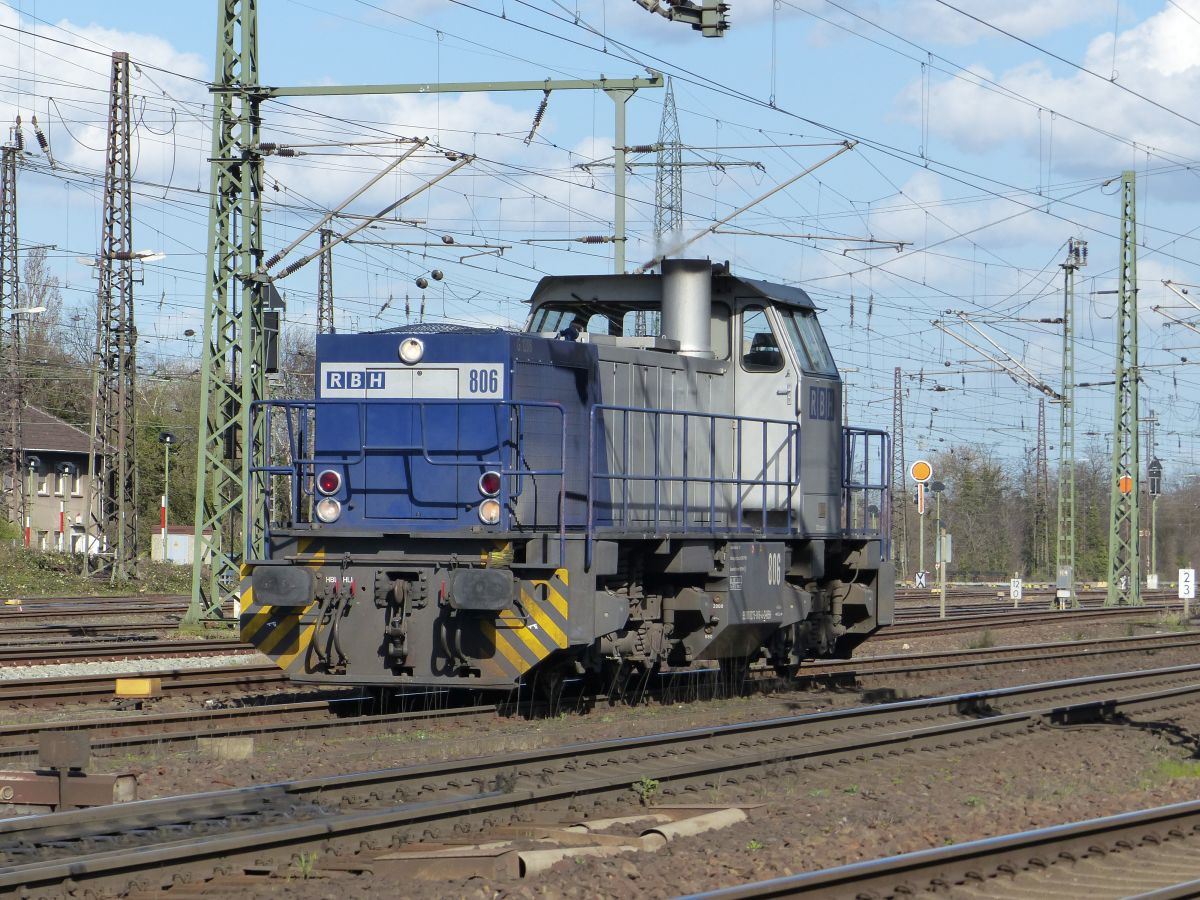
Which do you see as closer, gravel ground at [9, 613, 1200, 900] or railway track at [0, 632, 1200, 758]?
gravel ground at [9, 613, 1200, 900]

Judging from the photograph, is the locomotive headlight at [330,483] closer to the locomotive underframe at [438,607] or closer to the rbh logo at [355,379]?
the locomotive underframe at [438,607]

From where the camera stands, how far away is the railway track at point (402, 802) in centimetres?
630

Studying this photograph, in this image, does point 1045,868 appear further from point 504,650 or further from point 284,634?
point 284,634

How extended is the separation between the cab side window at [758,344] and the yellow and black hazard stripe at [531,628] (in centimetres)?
355

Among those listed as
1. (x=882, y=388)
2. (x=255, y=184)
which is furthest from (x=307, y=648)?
(x=882, y=388)

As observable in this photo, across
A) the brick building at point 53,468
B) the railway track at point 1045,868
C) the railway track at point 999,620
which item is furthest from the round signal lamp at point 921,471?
the brick building at point 53,468

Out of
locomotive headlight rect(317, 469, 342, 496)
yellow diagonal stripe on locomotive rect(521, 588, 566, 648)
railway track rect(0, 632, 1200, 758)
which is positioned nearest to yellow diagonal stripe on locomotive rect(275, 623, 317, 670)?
railway track rect(0, 632, 1200, 758)

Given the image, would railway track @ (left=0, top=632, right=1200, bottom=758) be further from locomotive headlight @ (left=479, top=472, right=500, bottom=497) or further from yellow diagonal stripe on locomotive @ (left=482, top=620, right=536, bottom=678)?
locomotive headlight @ (left=479, top=472, right=500, bottom=497)

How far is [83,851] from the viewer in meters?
6.45

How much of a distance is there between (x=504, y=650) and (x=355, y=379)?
2542 millimetres

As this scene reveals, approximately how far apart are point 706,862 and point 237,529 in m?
26.6

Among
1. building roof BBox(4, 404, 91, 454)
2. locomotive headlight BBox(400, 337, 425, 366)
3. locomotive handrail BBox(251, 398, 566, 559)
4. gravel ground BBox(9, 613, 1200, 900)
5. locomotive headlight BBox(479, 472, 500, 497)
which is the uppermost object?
building roof BBox(4, 404, 91, 454)

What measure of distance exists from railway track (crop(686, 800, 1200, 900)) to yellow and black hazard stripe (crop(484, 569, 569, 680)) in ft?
14.1

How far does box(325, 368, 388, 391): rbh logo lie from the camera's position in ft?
38.0
